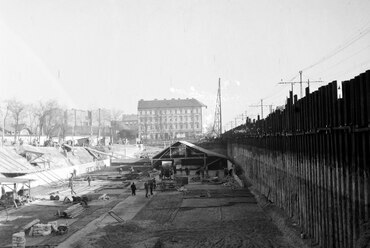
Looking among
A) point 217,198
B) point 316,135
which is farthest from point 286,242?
point 217,198

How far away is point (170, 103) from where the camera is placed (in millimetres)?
178125

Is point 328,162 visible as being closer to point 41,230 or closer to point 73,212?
point 41,230

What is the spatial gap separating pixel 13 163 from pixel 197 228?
39166 mm

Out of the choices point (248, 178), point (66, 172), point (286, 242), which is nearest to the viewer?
point (286, 242)

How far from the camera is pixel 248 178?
38.7 metres

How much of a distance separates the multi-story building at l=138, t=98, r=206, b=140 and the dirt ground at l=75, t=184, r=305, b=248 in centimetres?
14188

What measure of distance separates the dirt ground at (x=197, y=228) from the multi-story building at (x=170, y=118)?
141882 mm

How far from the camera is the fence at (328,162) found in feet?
35.6

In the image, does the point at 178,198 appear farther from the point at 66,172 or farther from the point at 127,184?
the point at 66,172

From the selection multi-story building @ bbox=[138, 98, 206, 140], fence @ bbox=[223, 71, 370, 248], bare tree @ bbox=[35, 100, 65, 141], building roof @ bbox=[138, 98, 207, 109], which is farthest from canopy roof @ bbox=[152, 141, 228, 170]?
building roof @ bbox=[138, 98, 207, 109]

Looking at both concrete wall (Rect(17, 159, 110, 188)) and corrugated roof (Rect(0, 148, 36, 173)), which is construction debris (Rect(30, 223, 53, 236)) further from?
corrugated roof (Rect(0, 148, 36, 173))

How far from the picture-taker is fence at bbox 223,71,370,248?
35.6 feet

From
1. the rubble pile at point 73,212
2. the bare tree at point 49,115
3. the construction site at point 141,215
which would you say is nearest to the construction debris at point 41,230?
the construction site at point 141,215

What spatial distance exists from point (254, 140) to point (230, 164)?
2358 centimetres
